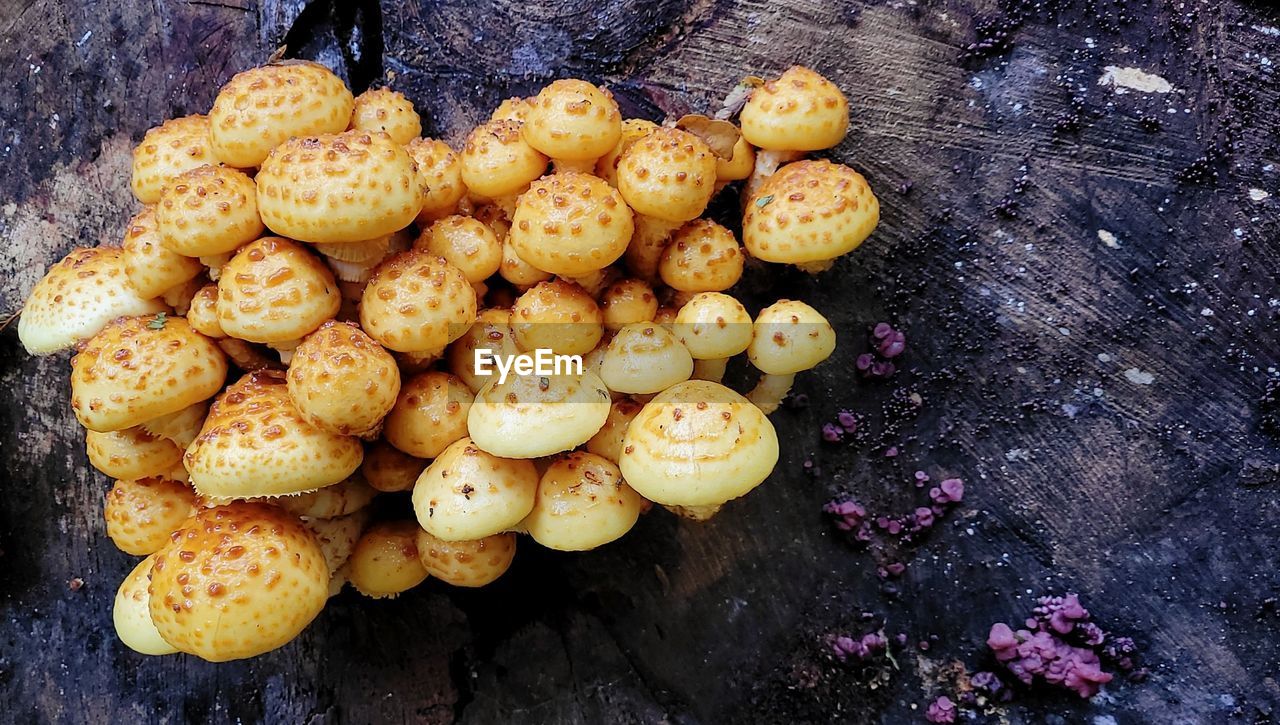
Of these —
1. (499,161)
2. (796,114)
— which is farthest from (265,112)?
(796,114)

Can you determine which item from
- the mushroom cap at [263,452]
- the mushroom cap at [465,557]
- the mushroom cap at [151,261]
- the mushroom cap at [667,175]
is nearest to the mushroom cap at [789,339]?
the mushroom cap at [667,175]

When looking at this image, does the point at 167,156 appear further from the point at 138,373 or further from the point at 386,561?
the point at 386,561

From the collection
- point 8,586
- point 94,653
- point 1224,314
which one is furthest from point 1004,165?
point 8,586

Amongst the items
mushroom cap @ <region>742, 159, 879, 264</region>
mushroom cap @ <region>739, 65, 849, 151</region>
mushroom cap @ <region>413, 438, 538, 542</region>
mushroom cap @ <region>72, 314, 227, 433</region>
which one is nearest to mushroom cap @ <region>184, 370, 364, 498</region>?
mushroom cap @ <region>72, 314, 227, 433</region>

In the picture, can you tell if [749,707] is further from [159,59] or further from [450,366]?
[159,59]

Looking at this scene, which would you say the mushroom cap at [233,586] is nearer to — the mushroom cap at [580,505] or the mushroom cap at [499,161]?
the mushroom cap at [580,505]

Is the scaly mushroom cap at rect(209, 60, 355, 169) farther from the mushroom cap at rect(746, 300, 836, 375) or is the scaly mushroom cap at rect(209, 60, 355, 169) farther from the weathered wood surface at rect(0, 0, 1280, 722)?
the mushroom cap at rect(746, 300, 836, 375)
